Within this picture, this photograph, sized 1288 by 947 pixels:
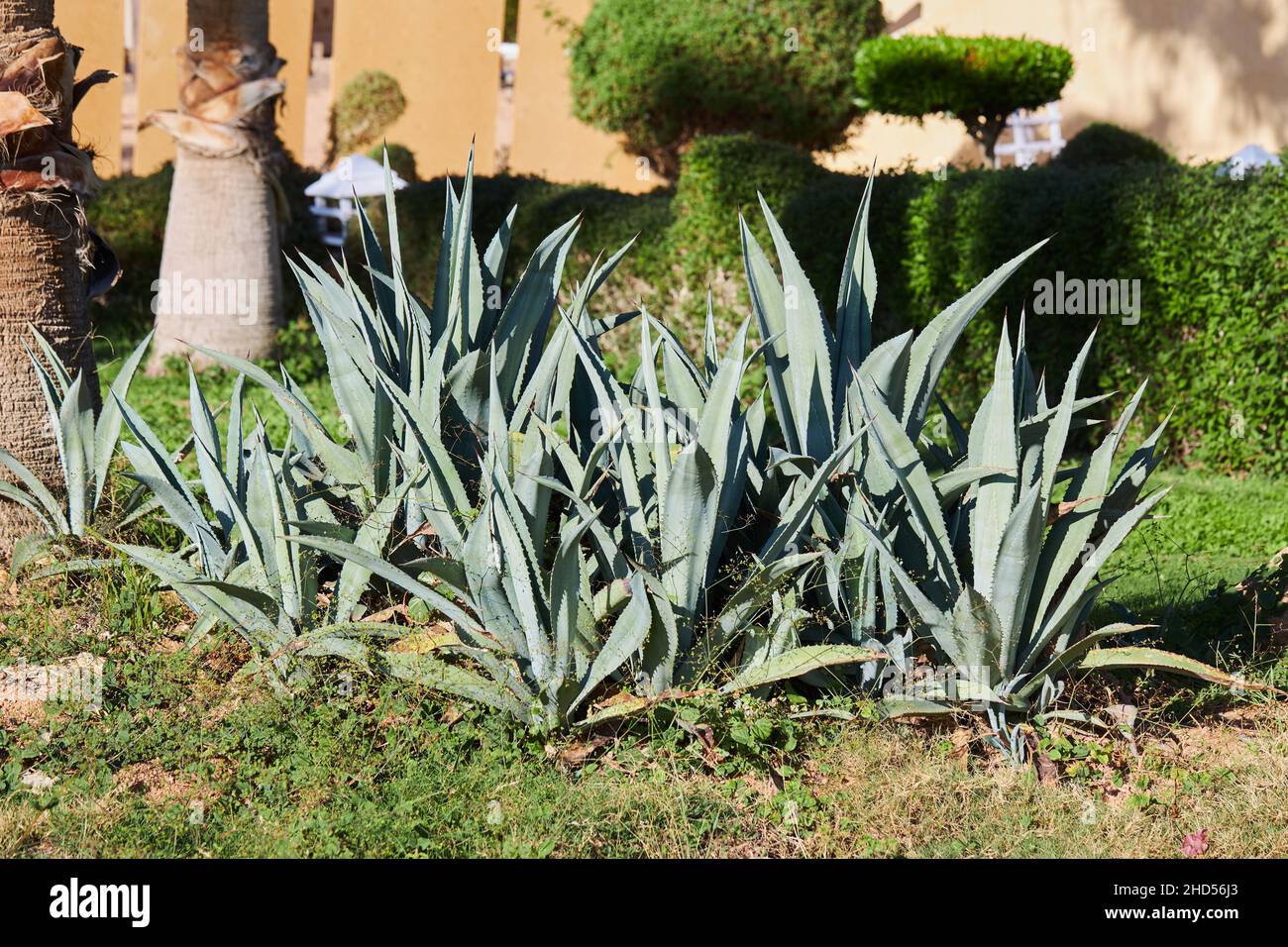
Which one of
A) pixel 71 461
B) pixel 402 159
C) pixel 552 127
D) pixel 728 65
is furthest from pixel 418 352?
pixel 552 127

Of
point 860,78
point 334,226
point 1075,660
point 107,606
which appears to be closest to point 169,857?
point 107,606

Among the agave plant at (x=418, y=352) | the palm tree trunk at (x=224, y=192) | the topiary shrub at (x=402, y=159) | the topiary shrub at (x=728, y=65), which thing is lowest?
the agave plant at (x=418, y=352)

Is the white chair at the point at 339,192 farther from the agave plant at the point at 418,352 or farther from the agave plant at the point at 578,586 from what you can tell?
the agave plant at the point at 578,586

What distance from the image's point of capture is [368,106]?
1631 cm

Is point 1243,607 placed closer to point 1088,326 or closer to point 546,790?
point 546,790

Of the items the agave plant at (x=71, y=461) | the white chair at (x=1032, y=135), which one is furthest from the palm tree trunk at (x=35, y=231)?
the white chair at (x=1032, y=135)

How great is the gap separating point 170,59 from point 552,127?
15.5 feet

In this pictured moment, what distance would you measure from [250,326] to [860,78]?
6.06 m

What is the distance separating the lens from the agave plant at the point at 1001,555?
117 inches

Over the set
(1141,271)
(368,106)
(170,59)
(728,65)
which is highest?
(170,59)

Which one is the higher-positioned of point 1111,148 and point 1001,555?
point 1111,148

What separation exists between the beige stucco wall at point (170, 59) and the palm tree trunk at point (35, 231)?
455 inches

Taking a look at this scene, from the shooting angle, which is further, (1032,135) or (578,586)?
(1032,135)

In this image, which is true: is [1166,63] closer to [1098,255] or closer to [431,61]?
[1098,255]
